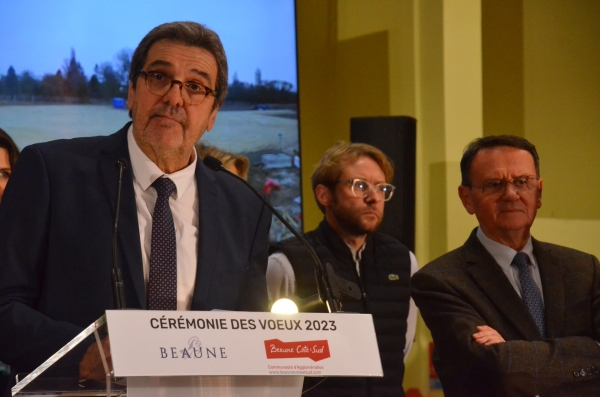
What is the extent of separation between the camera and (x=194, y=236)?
7.07 ft

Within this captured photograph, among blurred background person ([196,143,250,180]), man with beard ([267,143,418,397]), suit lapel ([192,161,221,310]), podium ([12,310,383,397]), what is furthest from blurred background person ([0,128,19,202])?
podium ([12,310,383,397])

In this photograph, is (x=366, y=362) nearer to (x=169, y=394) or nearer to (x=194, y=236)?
(x=169, y=394)

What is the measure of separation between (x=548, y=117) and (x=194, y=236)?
157 inches

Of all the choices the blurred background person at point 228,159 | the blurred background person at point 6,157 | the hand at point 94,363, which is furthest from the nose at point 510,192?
the blurred background person at point 6,157

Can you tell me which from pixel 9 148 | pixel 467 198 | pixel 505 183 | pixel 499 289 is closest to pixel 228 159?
pixel 9 148

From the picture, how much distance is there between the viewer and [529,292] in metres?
2.67

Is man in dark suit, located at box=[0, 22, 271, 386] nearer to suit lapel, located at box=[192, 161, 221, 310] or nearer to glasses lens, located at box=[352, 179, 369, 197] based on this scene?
suit lapel, located at box=[192, 161, 221, 310]

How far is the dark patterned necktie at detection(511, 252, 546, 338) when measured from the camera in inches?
104

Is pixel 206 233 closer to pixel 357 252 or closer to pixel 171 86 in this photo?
pixel 171 86

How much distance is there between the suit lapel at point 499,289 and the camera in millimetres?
2582

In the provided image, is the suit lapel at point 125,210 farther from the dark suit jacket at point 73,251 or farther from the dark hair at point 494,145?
the dark hair at point 494,145

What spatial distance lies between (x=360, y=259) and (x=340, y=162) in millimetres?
494

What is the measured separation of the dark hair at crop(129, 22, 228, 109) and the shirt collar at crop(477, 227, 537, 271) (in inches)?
43.7

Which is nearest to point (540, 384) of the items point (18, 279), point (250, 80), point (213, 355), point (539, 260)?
point (539, 260)
